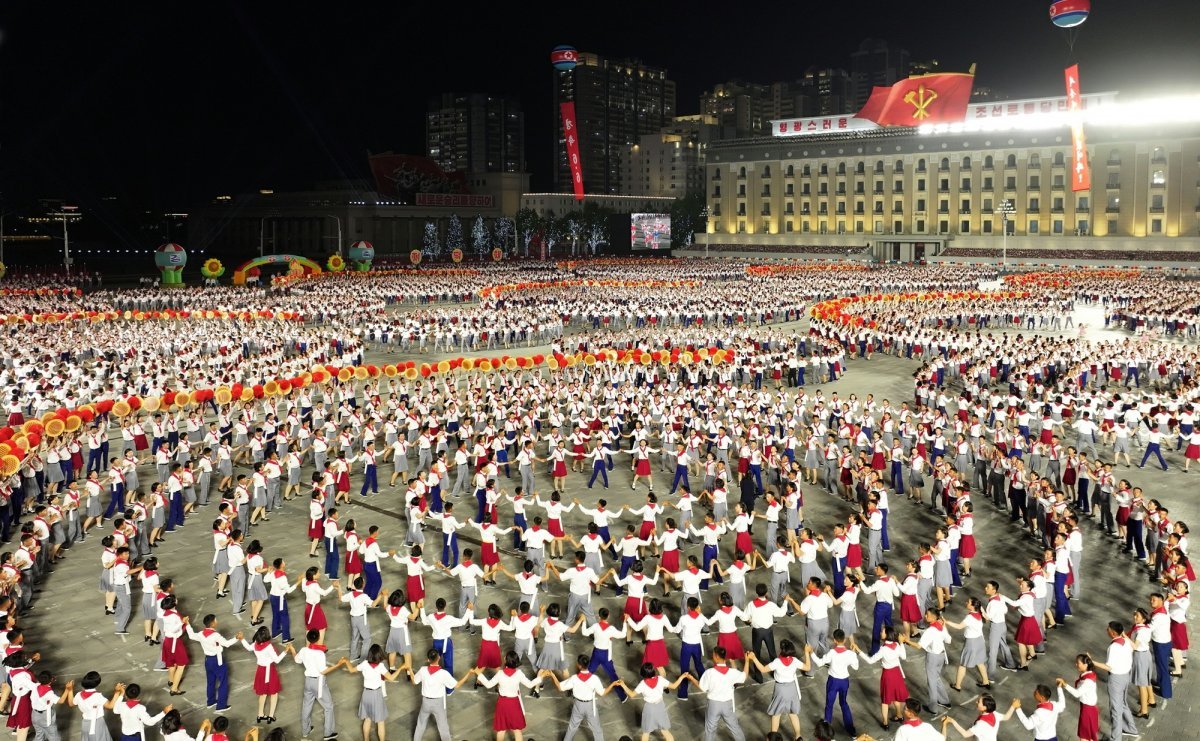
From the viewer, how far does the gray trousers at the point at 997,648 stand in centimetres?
1048

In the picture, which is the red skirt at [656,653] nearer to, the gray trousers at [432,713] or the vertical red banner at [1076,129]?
the gray trousers at [432,713]

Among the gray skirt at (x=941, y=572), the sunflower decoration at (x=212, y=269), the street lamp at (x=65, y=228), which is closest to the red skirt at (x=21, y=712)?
the gray skirt at (x=941, y=572)

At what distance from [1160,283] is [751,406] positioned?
48102 mm

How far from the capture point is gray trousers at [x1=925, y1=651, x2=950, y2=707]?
32.0 ft

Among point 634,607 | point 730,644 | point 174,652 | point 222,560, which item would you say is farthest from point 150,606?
point 730,644

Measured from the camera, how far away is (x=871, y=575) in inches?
546

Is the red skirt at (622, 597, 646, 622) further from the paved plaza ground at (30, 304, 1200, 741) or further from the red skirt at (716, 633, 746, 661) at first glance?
the red skirt at (716, 633, 746, 661)

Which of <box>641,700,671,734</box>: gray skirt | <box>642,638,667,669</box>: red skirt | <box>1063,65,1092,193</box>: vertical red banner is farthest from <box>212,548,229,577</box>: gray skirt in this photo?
<box>1063,65,1092,193</box>: vertical red banner

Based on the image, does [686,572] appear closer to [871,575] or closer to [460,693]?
[460,693]

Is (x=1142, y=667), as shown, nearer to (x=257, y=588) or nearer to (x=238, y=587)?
(x=257, y=588)

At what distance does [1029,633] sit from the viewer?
1073 cm

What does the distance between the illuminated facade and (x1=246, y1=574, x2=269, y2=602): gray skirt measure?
9374cm

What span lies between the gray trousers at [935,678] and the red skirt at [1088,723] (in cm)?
144

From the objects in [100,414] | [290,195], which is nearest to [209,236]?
[290,195]
